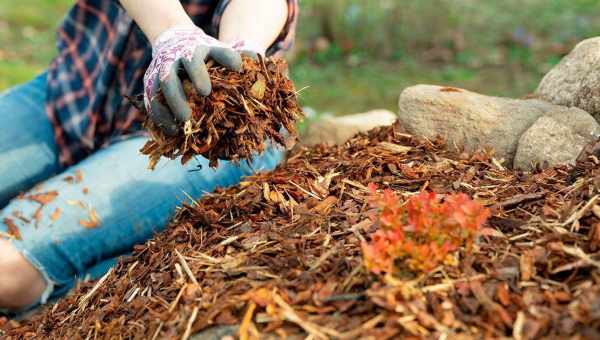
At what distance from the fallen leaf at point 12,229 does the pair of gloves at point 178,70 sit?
1074 millimetres

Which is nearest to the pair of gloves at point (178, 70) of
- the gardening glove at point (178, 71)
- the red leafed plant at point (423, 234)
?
the gardening glove at point (178, 71)

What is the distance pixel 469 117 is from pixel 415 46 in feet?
15.9

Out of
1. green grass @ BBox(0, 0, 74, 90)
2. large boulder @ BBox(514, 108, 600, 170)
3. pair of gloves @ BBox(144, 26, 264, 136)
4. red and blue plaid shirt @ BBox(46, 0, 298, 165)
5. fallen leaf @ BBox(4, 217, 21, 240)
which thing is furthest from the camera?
green grass @ BBox(0, 0, 74, 90)

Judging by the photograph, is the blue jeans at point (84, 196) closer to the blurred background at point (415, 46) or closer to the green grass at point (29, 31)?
the blurred background at point (415, 46)

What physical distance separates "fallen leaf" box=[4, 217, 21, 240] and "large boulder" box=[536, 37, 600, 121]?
94.3 inches

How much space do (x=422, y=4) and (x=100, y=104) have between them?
4.77 metres

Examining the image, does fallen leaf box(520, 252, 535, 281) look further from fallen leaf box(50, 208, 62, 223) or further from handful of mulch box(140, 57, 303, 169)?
fallen leaf box(50, 208, 62, 223)

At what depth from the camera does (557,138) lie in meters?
2.45

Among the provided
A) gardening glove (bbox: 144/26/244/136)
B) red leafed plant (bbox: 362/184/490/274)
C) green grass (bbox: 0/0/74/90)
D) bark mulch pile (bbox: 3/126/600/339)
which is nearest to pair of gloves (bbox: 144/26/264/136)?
gardening glove (bbox: 144/26/244/136)

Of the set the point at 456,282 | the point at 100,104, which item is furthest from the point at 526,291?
the point at 100,104

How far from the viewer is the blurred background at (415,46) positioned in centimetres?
651

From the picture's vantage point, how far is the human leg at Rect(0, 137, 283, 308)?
2.83 m

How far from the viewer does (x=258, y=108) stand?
6.86 feet

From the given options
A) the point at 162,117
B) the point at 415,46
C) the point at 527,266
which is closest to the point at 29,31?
the point at 415,46
